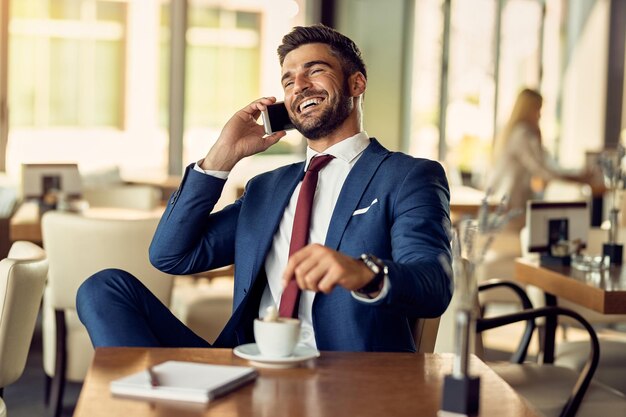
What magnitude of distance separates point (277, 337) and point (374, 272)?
22 centimetres

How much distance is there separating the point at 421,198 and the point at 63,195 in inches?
130

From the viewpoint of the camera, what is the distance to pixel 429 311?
2135 mm

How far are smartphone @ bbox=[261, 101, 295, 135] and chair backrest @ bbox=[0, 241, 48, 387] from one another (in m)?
0.70

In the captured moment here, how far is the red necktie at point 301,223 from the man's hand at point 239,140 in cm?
17

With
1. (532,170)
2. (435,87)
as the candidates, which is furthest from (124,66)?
(532,170)

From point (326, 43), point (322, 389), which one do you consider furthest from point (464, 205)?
point (322, 389)

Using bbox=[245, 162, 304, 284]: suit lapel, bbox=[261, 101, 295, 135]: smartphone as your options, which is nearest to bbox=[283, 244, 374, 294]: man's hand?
bbox=[245, 162, 304, 284]: suit lapel

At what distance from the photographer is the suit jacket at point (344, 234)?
2.39m

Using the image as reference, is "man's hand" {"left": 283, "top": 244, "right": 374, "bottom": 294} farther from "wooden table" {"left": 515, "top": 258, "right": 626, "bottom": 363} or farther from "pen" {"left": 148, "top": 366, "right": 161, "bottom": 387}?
"wooden table" {"left": 515, "top": 258, "right": 626, "bottom": 363}

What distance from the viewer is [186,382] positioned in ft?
5.64

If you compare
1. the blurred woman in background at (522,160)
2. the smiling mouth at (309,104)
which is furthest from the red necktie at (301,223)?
the blurred woman in background at (522,160)

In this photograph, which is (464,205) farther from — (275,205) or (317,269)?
(317,269)

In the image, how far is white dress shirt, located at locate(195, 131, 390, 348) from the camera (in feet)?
8.51

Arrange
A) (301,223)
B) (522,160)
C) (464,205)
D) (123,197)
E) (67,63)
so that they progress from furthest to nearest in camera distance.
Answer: (67,63), (522,160), (464,205), (123,197), (301,223)
